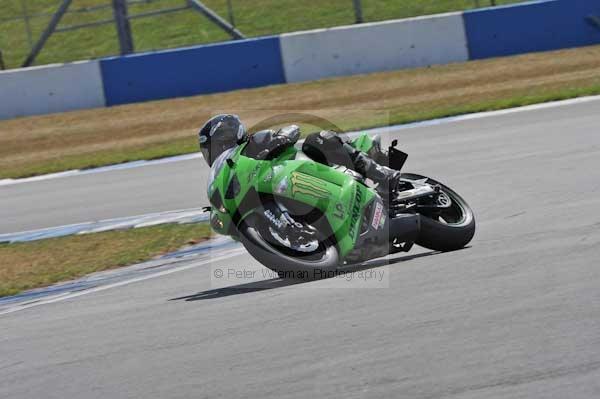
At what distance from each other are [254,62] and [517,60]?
4.67 meters

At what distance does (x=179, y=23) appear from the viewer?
65.2 ft

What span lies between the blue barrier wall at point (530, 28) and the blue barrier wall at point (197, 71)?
3.59 metres

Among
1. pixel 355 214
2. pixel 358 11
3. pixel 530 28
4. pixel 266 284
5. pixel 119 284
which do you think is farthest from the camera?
pixel 358 11

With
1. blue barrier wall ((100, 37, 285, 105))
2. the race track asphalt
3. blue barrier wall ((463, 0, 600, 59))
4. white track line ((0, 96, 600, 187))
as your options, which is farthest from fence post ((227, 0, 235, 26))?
the race track asphalt

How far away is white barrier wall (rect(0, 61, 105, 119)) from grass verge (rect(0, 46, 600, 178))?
206mm

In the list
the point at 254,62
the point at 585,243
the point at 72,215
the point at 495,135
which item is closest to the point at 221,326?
the point at 585,243

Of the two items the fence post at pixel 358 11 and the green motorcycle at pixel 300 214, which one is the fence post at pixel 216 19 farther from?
the green motorcycle at pixel 300 214

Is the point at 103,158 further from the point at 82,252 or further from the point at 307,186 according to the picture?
the point at 307,186

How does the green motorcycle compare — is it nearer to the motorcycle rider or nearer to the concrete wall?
the motorcycle rider

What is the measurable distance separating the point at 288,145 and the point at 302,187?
325mm

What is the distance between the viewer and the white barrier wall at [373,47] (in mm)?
19344

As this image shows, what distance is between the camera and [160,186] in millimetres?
13195

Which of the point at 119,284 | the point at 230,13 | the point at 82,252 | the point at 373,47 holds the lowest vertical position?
the point at 373,47

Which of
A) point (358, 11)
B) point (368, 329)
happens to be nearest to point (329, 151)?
point (368, 329)
